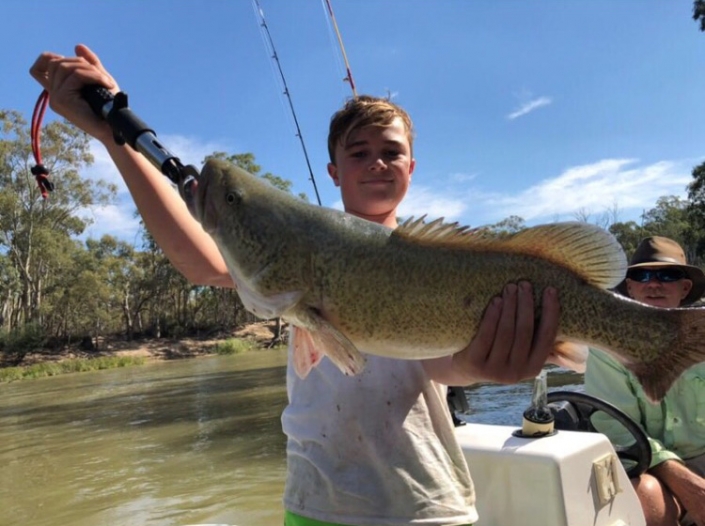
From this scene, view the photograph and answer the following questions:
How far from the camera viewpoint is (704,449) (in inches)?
155

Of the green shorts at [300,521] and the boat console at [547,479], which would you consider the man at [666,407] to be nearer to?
the boat console at [547,479]

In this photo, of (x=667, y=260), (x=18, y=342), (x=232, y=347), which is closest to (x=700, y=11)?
(x=667, y=260)

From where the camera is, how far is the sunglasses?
14.1 feet

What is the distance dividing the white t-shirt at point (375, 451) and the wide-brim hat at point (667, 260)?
268 centimetres

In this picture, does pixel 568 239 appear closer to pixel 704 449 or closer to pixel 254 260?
pixel 254 260

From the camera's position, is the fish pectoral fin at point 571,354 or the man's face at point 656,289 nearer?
the fish pectoral fin at point 571,354

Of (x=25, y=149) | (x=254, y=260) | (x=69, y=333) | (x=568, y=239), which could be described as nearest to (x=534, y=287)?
(x=568, y=239)

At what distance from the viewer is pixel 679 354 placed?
6.21 feet

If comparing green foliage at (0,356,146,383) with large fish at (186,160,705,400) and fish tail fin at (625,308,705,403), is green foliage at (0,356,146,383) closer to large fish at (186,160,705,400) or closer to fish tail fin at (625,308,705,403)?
large fish at (186,160,705,400)

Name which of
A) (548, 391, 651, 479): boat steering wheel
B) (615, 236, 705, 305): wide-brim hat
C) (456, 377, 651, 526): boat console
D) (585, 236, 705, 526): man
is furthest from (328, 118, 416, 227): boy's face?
(615, 236, 705, 305): wide-brim hat

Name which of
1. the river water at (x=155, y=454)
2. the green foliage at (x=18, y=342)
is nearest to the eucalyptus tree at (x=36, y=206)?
the green foliage at (x=18, y=342)

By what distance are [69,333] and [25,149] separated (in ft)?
64.1

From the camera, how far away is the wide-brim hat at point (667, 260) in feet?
14.0

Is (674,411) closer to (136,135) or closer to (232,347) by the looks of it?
(136,135)
